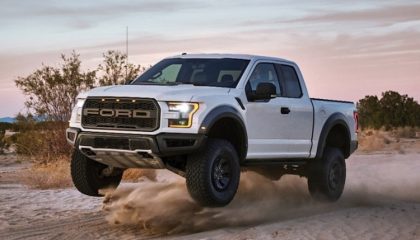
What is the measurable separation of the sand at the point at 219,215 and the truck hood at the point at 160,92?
167 centimetres

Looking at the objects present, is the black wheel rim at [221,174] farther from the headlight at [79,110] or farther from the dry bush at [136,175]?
the dry bush at [136,175]

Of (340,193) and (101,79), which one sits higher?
(101,79)

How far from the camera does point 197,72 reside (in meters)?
10.1

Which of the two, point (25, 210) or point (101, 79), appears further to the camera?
point (101, 79)

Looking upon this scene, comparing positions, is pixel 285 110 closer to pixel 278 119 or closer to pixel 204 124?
pixel 278 119

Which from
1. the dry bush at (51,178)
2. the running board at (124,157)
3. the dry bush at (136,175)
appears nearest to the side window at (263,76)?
the running board at (124,157)

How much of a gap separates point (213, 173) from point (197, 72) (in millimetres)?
1789

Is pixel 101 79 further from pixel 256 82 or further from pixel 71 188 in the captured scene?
pixel 256 82

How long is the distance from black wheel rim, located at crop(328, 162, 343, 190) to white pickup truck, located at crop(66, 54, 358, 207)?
407mm

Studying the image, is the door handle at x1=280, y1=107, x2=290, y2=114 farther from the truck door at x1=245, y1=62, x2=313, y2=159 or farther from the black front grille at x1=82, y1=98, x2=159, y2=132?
the black front grille at x1=82, y1=98, x2=159, y2=132

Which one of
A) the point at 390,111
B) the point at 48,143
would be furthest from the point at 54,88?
the point at 390,111

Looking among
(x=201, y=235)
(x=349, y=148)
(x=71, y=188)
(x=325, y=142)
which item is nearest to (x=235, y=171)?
(x=201, y=235)

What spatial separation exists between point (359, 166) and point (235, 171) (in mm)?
14337

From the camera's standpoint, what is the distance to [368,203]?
40.2 ft
